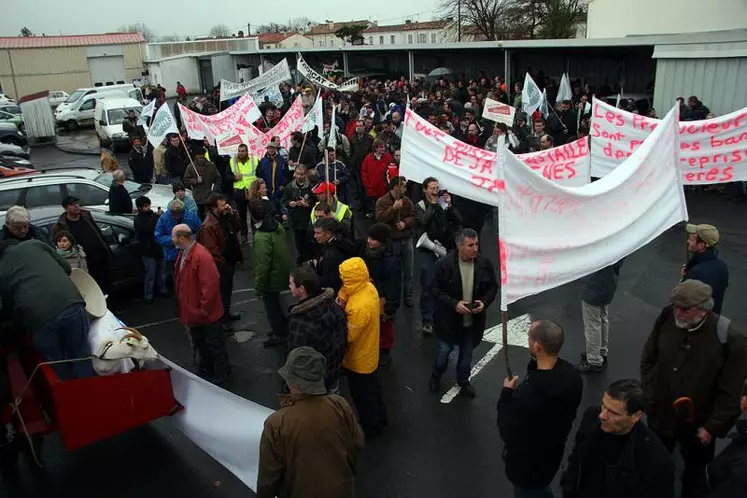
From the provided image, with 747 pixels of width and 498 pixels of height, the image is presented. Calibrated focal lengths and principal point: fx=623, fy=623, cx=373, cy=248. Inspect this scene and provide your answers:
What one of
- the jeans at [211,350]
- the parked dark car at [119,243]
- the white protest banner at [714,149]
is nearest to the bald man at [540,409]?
the jeans at [211,350]

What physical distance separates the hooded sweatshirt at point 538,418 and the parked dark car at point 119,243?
278 inches

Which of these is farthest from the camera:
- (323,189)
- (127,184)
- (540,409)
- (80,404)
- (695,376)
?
(127,184)

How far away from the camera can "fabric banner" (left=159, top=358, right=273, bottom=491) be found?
4785mm

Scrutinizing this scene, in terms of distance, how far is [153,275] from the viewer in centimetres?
930

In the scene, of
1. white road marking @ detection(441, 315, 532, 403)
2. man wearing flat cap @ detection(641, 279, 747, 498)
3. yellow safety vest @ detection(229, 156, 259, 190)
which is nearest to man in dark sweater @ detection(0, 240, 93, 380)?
white road marking @ detection(441, 315, 532, 403)

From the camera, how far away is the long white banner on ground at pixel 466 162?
8.24 meters

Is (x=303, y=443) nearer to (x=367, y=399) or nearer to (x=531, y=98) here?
(x=367, y=399)

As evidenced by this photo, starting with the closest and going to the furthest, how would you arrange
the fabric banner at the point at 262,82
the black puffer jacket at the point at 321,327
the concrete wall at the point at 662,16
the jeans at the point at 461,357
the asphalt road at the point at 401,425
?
1. the black puffer jacket at the point at 321,327
2. the asphalt road at the point at 401,425
3. the jeans at the point at 461,357
4. the fabric banner at the point at 262,82
5. the concrete wall at the point at 662,16

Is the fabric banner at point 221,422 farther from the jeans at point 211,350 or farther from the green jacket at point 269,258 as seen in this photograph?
the green jacket at point 269,258

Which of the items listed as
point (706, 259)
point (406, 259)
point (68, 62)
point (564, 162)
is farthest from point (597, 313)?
point (68, 62)

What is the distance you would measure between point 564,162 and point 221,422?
5.55m

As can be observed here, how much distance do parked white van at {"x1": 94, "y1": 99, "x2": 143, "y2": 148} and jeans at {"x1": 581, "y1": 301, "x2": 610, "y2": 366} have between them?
22.3 m

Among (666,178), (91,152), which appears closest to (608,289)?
(666,178)

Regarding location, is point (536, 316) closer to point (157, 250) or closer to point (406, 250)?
point (406, 250)
